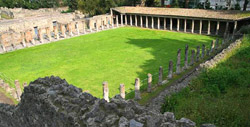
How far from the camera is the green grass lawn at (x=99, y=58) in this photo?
15666 mm

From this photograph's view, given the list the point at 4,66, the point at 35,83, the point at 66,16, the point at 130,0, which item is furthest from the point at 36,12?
the point at 35,83

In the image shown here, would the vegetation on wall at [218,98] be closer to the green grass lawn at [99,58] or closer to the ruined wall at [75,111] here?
the ruined wall at [75,111]

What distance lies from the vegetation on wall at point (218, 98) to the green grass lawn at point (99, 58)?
498 cm

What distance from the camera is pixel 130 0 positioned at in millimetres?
46188

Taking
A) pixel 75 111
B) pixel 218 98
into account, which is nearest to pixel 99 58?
pixel 218 98

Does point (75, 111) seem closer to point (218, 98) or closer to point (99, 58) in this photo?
point (218, 98)

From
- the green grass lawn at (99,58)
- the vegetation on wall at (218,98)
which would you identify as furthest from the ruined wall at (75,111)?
the green grass lawn at (99,58)

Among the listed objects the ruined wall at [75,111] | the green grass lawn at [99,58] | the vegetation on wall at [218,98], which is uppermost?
the ruined wall at [75,111]

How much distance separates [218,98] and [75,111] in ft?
21.5

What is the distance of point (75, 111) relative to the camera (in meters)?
5.04

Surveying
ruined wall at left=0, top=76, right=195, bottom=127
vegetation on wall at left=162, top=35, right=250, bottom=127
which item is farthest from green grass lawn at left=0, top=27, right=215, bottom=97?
ruined wall at left=0, top=76, right=195, bottom=127

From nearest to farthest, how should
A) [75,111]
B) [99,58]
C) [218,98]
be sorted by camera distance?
[75,111], [218,98], [99,58]

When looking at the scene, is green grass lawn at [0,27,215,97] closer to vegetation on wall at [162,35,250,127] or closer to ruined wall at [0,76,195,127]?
vegetation on wall at [162,35,250,127]

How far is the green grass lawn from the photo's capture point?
15.7 metres
